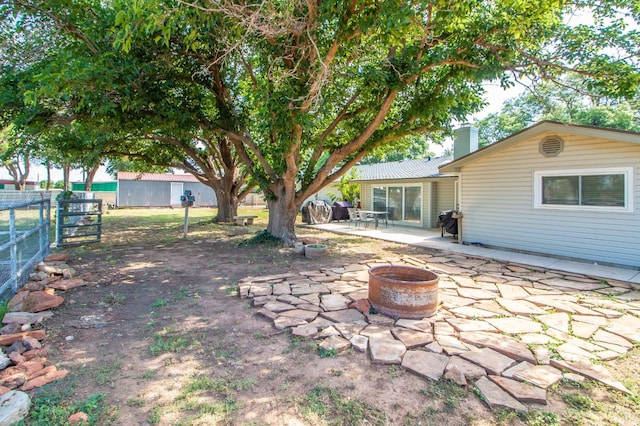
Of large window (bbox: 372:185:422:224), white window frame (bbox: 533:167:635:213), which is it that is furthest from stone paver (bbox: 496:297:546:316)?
large window (bbox: 372:185:422:224)

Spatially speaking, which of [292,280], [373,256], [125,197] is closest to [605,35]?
[373,256]

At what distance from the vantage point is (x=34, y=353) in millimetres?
2902

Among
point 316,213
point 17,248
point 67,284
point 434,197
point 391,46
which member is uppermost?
point 391,46

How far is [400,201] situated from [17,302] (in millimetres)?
12852

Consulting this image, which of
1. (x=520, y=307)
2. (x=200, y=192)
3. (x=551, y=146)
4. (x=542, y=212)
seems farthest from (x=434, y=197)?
(x=200, y=192)

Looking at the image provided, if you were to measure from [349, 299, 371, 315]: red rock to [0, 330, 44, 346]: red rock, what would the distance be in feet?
10.8

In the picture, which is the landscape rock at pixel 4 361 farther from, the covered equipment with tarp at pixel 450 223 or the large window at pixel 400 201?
the large window at pixel 400 201

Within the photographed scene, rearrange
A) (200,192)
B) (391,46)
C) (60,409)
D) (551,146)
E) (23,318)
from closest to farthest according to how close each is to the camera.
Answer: (60,409), (23,318), (391,46), (551,146), (200,192)

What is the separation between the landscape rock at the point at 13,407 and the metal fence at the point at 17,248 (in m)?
2.25

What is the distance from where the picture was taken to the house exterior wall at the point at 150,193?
26125 mm

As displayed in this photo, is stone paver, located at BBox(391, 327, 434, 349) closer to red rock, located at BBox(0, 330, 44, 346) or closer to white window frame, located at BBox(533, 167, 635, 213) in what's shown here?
red rock, located at BBox(0, 330, 44, 346)

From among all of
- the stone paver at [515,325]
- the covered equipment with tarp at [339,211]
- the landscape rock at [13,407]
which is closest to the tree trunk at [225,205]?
the covered equipment with tarp at [339,211]

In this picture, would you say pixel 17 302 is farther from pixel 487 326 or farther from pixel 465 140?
pixel 465 140

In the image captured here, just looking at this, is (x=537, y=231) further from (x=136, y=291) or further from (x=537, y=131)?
(x=136, y=291)
